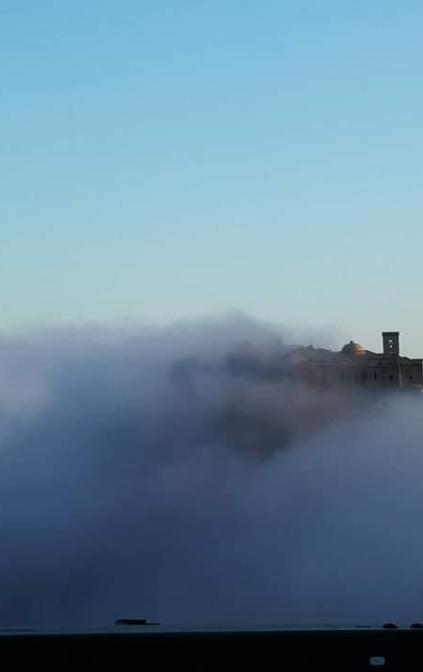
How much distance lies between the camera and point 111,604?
47.2 meters

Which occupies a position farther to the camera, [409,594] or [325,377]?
[325,377]

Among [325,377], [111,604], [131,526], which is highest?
[325,377]

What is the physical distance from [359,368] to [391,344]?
424cm

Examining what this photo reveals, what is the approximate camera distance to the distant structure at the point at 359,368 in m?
59.4

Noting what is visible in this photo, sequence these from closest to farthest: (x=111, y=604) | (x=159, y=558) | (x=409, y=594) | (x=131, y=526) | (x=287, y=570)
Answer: (x=409, y=594) < (x=111, y=604) < (x=287, y=570) < (x=159, y=558) < (x=131, y=526)

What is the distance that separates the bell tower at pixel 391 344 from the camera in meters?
56.4

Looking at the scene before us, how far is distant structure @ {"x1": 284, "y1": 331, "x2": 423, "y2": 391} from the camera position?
5944 cm

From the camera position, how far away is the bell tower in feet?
185

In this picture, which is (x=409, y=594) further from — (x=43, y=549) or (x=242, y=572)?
(x=43, y=549)

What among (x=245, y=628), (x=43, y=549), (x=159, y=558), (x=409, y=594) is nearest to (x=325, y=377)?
(x=159, y=558)

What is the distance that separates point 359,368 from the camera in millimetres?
61250

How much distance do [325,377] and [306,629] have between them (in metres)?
57.2

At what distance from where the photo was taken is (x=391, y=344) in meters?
57.4

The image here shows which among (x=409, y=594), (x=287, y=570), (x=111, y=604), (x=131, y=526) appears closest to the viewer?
(x=409, y=594)
